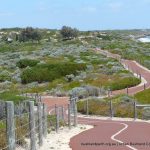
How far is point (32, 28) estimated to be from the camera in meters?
172

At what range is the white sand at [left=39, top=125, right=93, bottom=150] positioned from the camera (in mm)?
18531

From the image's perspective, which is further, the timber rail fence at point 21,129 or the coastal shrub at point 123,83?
the coastal shrub at point 123,83

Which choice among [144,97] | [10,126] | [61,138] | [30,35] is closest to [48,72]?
[144,97]

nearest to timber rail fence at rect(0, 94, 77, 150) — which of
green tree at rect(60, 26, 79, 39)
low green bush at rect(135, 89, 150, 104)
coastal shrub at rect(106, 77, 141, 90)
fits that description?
low green bush at rect(135, 89, 150, 104)

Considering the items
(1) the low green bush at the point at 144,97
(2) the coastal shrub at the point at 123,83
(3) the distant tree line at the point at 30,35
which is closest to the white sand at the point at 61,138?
(1) the low green bush at the point at 144,97

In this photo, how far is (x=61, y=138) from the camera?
21266mm

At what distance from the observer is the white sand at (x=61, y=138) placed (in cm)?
1853

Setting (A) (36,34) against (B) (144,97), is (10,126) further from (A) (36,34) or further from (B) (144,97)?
(A) (36,34)

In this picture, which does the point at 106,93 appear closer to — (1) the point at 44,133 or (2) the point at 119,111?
(2) the point at 119,111

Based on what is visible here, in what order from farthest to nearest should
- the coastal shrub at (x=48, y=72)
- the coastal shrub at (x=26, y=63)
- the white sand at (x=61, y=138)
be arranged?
the coastal shrub at (x=26, y=63) → the coastal shrub at (x=48, y=72) → the white sand at (x=61, y=138)

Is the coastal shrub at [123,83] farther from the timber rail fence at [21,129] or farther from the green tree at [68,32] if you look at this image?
the green tree at [68,32]

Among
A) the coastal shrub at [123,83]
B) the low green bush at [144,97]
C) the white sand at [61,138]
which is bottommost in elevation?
the coastal shrub at [123,83]

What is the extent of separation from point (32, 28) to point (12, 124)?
160 metres

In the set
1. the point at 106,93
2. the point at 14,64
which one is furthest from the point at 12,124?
the point at 14,64
